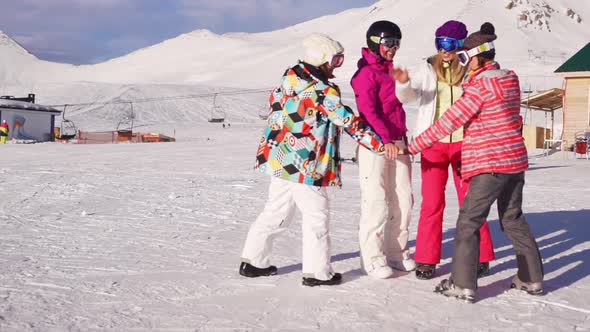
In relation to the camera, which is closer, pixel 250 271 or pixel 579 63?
pixel 250 271

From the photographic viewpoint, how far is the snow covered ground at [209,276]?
10.6 ft

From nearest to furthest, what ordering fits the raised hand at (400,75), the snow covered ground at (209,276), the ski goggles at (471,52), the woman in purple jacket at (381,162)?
1. the snow covered ground at (209,276)
2. the ski goggles at (471,52)
3. the raised hand at (400,75)
4. the woman in purple jacket at (381,162)

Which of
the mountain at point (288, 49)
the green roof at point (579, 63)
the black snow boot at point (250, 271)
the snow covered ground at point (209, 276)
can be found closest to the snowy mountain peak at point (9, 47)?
the mountain at point (288, 49)

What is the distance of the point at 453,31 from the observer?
4.04 meters

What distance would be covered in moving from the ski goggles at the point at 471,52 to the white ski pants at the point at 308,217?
1.14 m

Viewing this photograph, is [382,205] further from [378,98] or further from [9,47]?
[9,47]

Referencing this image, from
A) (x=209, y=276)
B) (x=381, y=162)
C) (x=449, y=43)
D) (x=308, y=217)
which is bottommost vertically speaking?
(x=209, y=276)

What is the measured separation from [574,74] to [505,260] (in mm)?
20630

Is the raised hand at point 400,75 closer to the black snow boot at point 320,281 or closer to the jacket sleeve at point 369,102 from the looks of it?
the jacket sleeve at point 369,102

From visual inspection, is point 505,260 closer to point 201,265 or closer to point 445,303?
point 445,303

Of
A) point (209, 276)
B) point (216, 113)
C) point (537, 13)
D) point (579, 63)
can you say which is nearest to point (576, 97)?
point (579, 63)

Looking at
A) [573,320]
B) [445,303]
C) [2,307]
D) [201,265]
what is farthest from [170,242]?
[573,320]

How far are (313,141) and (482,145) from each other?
3.27 ft

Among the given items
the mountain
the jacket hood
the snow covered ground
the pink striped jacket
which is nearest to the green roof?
the snow covered ground
